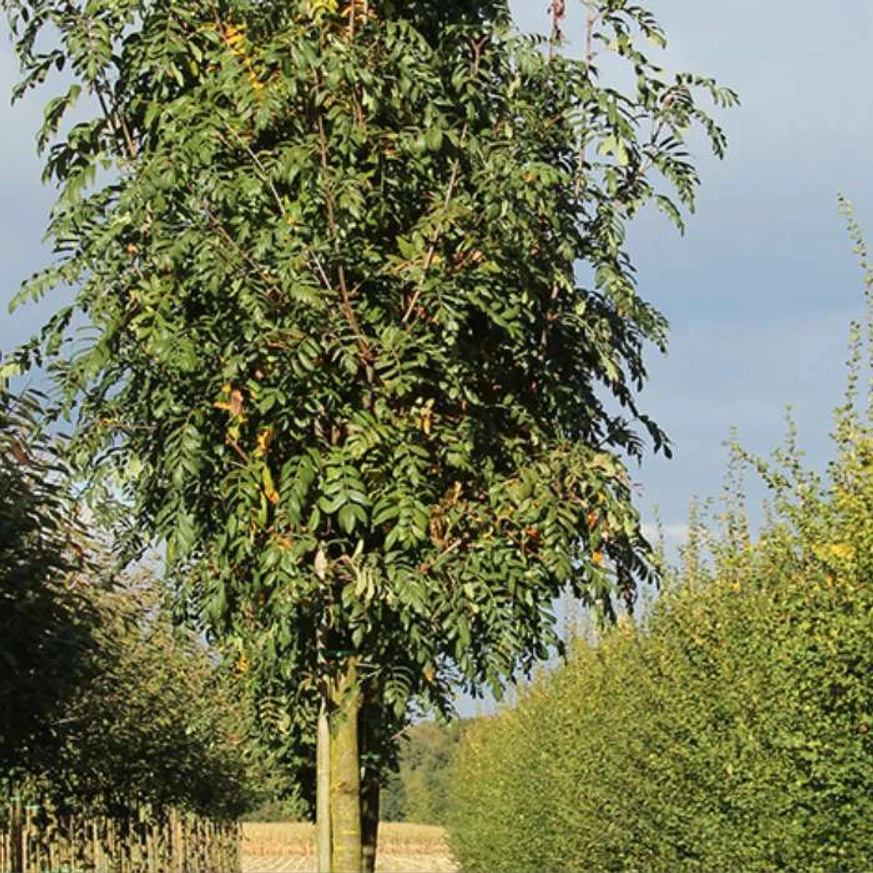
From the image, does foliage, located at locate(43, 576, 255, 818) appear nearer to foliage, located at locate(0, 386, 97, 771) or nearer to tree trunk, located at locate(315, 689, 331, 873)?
foliage, located at locate(0, 386, 97, 771)

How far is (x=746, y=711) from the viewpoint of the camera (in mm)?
16609

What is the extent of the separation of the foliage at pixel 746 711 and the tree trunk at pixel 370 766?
3.52 metres

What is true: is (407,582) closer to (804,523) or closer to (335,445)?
(335,445)

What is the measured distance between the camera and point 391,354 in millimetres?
10672

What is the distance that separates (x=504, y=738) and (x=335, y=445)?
38.2 m

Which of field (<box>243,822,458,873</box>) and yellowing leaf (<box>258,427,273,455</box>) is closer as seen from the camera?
yellowing leaf (<box>258,427,273,455</box>)

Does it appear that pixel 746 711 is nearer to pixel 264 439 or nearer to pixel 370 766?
pixel 370 766

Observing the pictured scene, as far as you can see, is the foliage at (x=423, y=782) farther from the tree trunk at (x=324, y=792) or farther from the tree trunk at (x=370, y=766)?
the tree trunk at (x=324, y=792)

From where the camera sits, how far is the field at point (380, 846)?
92375mm

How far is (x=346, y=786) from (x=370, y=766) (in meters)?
4.91

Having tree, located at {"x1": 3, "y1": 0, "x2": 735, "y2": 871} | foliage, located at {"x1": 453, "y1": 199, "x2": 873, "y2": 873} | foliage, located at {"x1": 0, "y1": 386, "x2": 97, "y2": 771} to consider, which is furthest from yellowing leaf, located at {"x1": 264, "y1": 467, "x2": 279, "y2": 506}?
foliage, located at {"x1": 453, "y1": 199, "x2": 873, "y2": 873}

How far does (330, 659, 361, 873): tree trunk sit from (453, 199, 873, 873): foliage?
3.87m

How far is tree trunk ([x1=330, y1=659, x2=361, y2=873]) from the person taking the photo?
37.8ft

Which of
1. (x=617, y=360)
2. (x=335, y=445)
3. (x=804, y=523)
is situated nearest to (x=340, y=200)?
(x=335, y=445)
